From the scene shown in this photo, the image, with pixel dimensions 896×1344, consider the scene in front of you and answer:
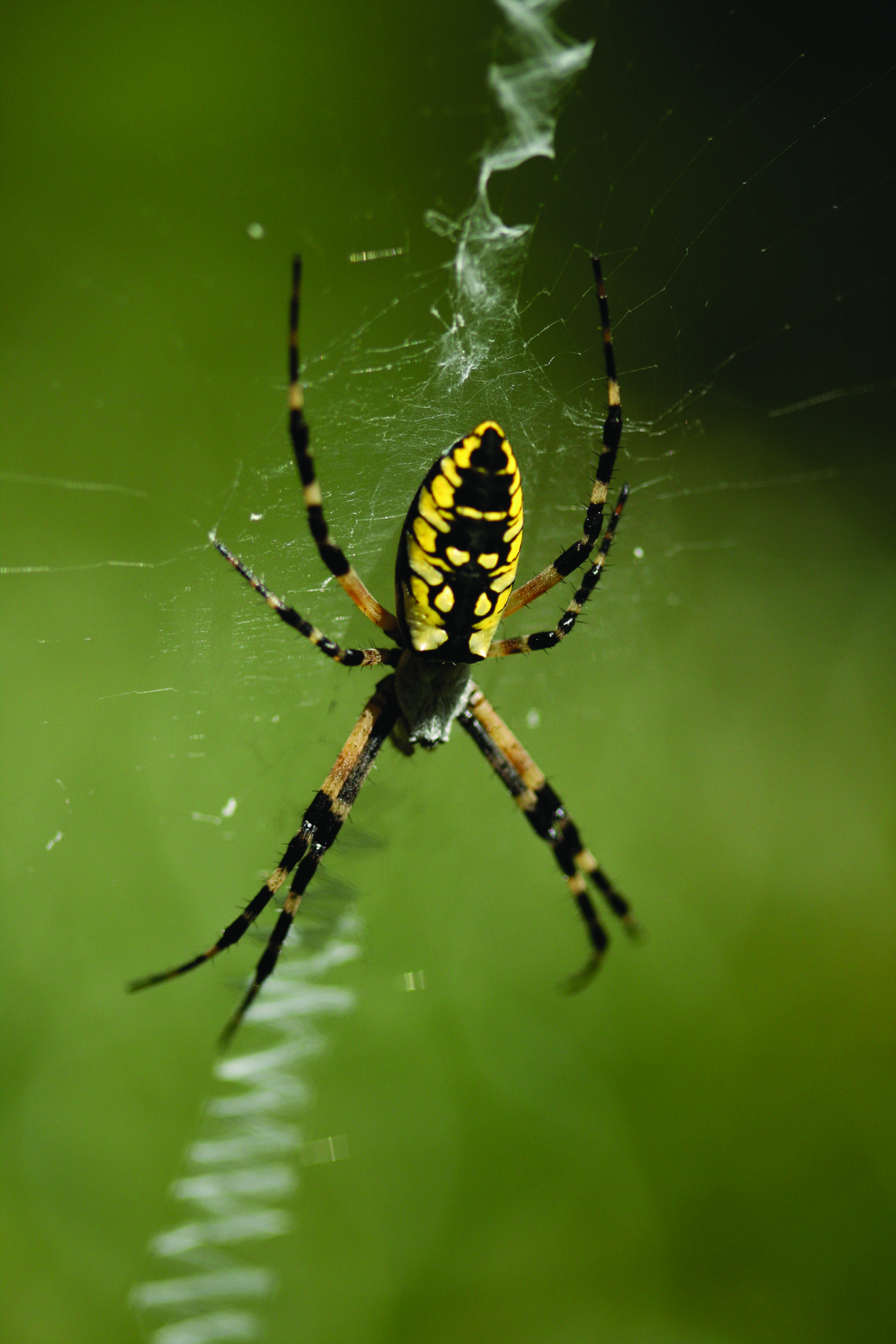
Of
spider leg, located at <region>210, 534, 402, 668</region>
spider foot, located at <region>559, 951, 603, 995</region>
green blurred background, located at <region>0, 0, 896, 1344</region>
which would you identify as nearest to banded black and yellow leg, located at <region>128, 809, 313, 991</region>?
green blurred background, located at <region>0, 0, 896, 1344</region>

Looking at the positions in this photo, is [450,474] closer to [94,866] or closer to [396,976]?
[94,866]

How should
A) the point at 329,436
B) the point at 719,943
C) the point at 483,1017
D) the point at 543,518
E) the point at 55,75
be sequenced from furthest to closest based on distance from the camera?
the point at 719,943, the point at 483,1017, the point at 55,75, the point at 543,518, the point at 329,436

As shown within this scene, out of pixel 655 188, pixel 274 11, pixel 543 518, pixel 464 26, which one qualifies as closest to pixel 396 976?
pixel 543 518

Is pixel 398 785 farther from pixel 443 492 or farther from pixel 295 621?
pixel 443 492

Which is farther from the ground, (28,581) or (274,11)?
(274,11)

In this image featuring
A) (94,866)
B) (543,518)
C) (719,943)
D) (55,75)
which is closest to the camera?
(543,518)

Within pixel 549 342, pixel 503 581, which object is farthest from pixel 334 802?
pixel 549 342

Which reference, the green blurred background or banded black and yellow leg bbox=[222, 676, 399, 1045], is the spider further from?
the green blurred background

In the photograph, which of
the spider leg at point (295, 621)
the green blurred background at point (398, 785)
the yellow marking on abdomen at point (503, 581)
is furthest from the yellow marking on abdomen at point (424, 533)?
the green blurred background at point (398, 785)

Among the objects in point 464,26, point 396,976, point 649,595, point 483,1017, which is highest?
point 464,26
